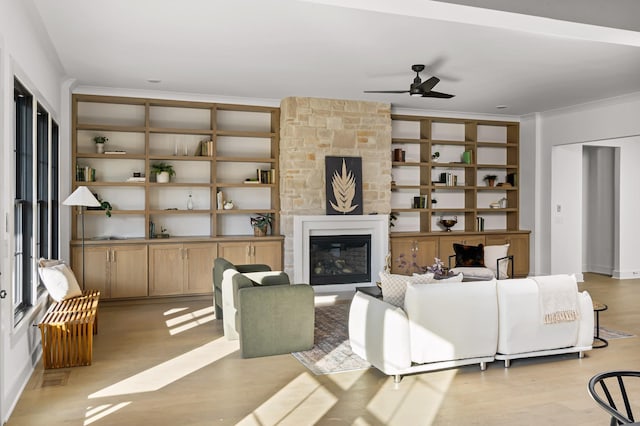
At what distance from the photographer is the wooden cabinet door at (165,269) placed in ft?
24.1

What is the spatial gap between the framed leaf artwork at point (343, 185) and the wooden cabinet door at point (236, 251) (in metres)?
1.40

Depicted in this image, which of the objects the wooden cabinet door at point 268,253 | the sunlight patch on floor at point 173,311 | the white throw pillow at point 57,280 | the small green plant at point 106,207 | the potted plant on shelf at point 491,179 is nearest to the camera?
the white throw pillow at point 57,280

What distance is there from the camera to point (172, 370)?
4500 mm

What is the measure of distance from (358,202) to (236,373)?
14.4 ft

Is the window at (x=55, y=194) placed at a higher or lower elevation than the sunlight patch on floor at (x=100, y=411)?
higher

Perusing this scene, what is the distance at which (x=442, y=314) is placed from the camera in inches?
168

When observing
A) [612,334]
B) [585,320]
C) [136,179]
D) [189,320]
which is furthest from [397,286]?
[136,179]

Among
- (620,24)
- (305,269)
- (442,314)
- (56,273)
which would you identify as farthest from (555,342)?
(56,273)

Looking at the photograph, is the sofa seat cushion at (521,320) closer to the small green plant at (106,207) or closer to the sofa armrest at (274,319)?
the sofa armrest at (274,319)

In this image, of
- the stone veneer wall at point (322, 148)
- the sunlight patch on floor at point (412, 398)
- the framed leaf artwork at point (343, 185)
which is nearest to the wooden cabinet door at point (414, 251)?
the stone veneer wall at point (322, 148)

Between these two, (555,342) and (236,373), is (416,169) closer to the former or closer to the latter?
(555,342)

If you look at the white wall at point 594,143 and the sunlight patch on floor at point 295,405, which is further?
the white wall at point 594,143

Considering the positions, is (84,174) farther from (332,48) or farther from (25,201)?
(332,48)

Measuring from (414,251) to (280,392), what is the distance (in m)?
5.14
